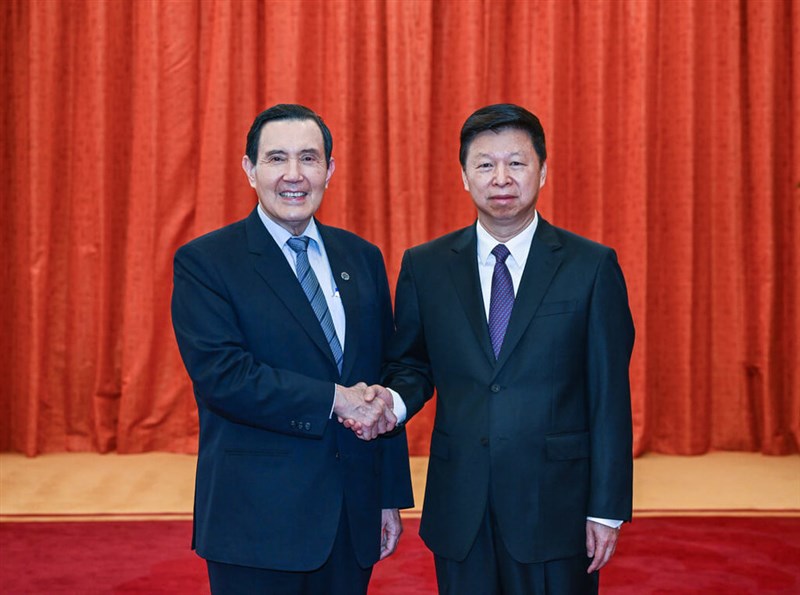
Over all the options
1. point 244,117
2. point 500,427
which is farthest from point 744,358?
point 500,427

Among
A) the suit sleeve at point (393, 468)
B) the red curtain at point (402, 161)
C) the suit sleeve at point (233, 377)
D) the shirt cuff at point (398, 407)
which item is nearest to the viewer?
the suit sleeve at point (233, 377)

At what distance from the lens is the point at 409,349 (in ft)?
6.48

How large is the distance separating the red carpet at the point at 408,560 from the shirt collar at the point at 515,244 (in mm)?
1340

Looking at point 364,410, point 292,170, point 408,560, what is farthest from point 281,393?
point 408,560

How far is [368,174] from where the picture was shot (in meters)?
4.49

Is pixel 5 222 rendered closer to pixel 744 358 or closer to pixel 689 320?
pixel 689 320

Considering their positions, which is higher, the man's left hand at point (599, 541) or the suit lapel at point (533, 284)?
the suit lapel at point (533, 284)

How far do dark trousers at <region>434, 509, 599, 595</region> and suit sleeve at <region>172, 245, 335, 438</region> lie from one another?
0.37 meters

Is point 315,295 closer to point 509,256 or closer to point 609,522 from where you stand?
point 509,256

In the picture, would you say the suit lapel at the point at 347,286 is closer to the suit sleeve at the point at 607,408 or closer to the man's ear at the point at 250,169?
the man's ear at the point at 250,169

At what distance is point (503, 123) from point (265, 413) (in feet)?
2.30

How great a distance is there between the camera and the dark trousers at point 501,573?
1.82m

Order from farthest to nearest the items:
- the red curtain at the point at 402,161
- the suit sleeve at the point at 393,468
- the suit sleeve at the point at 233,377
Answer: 1. the red curtain at the point at 402,161
2. the suit sleeve at the point at 393,468
3. the suit sleeve at the point at 233,377

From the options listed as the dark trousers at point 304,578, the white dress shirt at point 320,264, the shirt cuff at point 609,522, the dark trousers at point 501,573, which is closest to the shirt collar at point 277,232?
the white dress shirt at point 320,264
